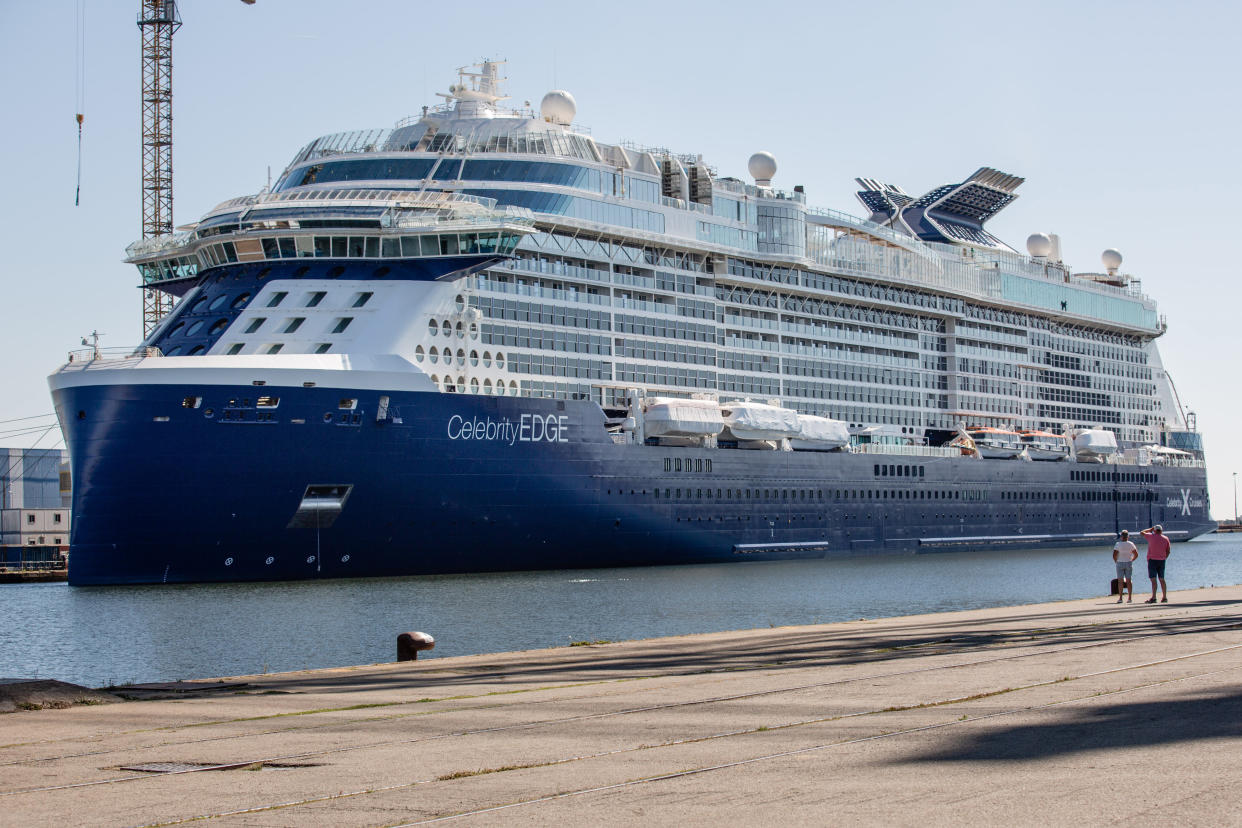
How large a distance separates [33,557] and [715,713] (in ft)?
233

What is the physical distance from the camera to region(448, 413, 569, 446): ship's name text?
44.8 metres

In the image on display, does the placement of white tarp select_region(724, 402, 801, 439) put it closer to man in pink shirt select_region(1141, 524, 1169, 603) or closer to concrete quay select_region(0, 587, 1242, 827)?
man in pink shirt select_region(1141, 524, 1169, 603)

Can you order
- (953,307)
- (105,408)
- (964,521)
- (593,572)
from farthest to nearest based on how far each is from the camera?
(953,307), (964,521), (593,572), (105,408)

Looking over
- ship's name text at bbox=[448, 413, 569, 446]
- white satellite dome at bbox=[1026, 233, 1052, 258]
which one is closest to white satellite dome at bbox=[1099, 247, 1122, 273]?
white satellite dome at bbox=[1026, 233, 1052, 258]

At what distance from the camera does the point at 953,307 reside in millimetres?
75500

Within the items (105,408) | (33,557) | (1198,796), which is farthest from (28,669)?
(33,557)

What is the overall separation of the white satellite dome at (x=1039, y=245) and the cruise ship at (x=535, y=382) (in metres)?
11.2

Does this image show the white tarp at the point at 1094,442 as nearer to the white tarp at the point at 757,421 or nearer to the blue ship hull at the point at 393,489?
the blue ship hull at the point at 393,489

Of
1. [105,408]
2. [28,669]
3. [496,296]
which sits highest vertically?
[496,296]

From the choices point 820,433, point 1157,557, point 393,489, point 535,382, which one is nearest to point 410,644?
point 1157,557

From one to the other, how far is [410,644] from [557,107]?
38740 mm

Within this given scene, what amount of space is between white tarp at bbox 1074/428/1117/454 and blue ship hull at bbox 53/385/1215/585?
27444 millimetres

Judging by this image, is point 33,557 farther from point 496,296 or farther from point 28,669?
point 28,669

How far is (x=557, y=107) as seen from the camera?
2232 inches
